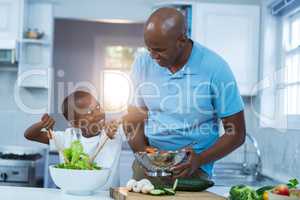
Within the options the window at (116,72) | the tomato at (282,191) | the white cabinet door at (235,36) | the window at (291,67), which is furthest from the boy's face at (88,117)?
the window at (116,72)

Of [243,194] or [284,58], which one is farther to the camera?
[284,58]

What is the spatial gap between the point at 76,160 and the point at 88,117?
57 centimetres

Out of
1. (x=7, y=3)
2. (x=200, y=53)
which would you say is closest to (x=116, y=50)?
(x=7, y=3)

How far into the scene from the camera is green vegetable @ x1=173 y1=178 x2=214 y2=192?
5.54 feet

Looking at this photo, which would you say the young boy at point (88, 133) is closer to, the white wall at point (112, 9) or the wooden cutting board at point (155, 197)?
the wooden cutting board at point (155, 197)

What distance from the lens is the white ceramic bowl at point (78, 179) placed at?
5.29 ft

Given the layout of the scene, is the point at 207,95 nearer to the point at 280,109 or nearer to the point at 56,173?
the point at 56,173

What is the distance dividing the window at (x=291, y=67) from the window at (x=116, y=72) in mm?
2815

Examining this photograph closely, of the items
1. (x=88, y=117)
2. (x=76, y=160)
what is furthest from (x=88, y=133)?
(x=76, y=160)

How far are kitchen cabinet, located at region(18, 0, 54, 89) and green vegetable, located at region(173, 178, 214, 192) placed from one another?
2.61 metres

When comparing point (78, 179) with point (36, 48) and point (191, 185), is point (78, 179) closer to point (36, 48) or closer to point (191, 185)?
point (191, 185)

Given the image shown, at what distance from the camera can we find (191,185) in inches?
66.6

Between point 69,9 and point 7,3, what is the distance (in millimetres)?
562

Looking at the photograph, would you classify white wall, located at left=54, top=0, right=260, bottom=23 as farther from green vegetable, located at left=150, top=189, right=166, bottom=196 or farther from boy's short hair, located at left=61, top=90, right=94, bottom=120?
green vegetable, located at left=150, top=189, right=166, bottom=196
